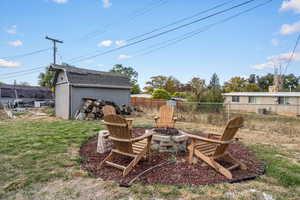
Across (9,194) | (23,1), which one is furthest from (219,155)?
(23,1)

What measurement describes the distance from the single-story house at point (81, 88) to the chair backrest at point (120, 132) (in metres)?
8.68

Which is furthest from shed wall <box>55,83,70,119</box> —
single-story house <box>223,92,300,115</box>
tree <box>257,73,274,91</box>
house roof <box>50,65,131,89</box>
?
tree <box>257,73,274,91</box>

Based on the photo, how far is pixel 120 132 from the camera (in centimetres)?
304

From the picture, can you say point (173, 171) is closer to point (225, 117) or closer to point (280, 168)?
point (280, 168)

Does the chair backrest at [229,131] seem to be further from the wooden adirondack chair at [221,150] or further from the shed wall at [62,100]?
the shed wall at [62,100]

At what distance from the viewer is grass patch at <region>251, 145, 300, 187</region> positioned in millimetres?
2780

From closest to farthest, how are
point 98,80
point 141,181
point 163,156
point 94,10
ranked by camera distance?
point 141,181
point 163,156
point 94,10
point 98,80

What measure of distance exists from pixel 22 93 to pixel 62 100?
2000 cm

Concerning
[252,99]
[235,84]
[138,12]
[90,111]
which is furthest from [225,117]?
[235,84]

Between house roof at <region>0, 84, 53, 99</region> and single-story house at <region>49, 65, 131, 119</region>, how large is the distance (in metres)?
17.0

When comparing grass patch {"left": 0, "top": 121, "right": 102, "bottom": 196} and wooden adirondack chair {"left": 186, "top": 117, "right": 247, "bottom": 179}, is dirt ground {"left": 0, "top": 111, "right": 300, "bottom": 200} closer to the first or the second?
grass patch {"left": 0, "top": 121, "right": 102, "bottom": 196}

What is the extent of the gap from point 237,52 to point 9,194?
15.7 meters

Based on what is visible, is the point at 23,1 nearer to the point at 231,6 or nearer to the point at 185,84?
the point at 231,6

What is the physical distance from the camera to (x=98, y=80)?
12430 millimetres
